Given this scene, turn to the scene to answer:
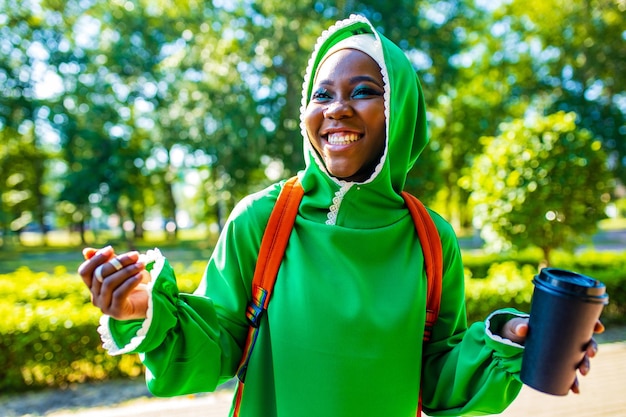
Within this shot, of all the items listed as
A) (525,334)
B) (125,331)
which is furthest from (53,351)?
(525,334)


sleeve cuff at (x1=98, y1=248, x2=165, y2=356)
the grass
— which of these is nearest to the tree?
sleeve cuff at (x1=98, y1=248, x2=165, y2=356)

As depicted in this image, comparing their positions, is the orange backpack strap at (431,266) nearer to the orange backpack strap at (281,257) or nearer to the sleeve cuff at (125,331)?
the orange backpack strap at (281,257)

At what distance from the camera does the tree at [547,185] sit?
284 inches

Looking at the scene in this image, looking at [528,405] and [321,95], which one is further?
[528,405]

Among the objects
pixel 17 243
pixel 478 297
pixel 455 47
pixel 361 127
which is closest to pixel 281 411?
pixel 361 127

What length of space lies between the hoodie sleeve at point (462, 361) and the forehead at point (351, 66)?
62 cm

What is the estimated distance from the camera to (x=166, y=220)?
31.0 m

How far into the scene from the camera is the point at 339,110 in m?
1.37

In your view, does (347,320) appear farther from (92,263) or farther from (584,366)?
(92,263)

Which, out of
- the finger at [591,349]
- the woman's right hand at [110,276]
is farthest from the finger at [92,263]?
the finger at [591,349]

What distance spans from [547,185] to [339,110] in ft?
22.6

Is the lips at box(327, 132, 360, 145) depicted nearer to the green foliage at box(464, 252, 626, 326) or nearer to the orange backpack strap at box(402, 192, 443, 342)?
the orange backpack strap at box(402, 192, 443, 342)

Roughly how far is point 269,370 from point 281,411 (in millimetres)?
125

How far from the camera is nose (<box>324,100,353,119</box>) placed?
1375 millimetres
